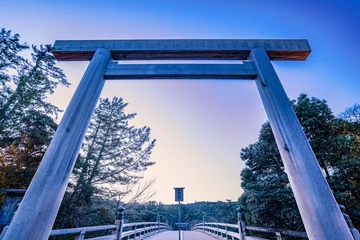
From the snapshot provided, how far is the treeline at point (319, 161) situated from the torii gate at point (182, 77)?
5755 millimetres

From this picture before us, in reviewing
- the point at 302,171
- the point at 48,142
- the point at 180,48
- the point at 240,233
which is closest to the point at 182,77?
the point at 180,48

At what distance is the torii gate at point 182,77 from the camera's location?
3.49 ft

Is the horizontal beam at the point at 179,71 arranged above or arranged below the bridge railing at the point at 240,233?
above

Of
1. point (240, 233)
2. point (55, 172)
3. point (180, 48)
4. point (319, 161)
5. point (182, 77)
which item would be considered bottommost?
point (240, 233)

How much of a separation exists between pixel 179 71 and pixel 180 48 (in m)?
0.38

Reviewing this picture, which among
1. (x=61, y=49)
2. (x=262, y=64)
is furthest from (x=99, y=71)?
(x=262, y=64)

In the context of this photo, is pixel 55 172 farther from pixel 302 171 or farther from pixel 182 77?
pixel 302 171

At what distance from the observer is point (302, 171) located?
4.00 feet

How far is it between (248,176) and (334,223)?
8.17 metres

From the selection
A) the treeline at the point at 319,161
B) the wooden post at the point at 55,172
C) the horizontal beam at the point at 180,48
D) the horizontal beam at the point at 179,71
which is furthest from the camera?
the treeline at the point at 319,161

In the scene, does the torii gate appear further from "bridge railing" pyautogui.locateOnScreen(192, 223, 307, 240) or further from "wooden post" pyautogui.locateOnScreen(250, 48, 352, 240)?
"bridge railing" pyautogui.locateOnScreen(192, 223, 307, 240)

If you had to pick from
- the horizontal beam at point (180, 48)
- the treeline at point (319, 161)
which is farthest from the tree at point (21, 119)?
the treeline at point (319, 161)

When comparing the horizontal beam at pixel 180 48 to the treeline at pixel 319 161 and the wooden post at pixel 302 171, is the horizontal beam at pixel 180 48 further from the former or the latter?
the treeline at pixel 319 161

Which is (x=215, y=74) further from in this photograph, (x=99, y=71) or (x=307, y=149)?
(x=99, y=71)
